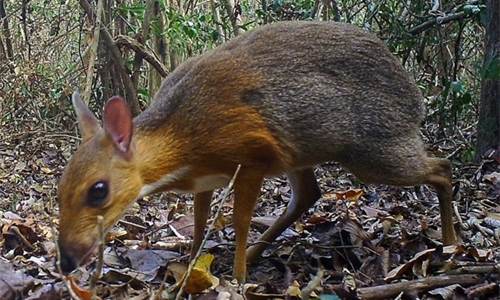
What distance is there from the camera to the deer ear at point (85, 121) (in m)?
3.78

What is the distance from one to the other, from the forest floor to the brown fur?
0.24 meters

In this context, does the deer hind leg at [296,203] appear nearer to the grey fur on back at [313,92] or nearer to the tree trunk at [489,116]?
the grey fur on back at [313,92]

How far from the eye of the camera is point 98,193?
3514mm

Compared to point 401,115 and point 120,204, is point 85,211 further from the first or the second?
point 401,115

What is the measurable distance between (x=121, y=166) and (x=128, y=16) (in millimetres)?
6067

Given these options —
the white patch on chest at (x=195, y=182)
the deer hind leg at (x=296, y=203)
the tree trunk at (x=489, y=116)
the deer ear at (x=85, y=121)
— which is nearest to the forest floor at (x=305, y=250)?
the deer hind leg at (x=296, y=203)

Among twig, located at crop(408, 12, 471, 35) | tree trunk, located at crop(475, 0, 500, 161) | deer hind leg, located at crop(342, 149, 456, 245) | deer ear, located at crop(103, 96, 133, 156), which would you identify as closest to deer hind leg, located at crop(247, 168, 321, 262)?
deer hind leg, located at crop(342, 149, 456, 245)

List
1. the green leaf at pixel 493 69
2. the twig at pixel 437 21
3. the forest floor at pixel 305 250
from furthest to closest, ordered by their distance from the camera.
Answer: the twig at pixel 437 21 → the green leaf at pixel 493 69 → the forest floor at pixel 305 250

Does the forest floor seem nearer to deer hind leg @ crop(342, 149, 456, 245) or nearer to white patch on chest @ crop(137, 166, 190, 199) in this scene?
deer hind leg @ crop(342, 149, 456, 245)

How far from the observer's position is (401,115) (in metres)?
4.29

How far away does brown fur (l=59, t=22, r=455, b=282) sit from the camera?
364 cm

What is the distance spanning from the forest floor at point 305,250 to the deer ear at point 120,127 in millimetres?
596

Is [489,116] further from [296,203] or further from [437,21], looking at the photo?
[296,203]

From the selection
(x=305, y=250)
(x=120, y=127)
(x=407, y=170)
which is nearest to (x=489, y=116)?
(x=407, y=170)
